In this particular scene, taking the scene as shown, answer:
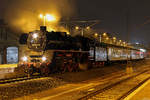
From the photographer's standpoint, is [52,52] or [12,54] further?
[12,54]

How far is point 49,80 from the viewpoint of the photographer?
10.7 m

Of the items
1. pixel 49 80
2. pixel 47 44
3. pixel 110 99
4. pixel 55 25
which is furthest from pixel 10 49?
pixel 110 99

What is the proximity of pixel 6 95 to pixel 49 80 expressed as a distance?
3490 millimetres

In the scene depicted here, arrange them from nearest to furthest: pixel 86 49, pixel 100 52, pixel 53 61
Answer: pixel 53 61 < pixel 86 49 < pixel 100 52

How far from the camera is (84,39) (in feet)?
55.8

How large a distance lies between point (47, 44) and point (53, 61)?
51.2 inches

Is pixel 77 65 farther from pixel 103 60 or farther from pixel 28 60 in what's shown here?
pixel 103 60

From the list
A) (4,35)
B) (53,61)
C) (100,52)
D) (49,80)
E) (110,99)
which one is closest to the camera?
(110,99)

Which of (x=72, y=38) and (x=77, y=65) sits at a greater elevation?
(x=72, y=38)

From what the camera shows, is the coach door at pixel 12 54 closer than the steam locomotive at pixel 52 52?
No

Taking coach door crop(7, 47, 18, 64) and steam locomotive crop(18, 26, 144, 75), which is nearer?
steam locomotive crop(18, 26, 144, 75)

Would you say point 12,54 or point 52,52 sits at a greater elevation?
point 12,54

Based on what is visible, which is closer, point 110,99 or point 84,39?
point 110,99

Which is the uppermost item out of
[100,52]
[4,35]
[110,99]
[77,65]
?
[4,35]
